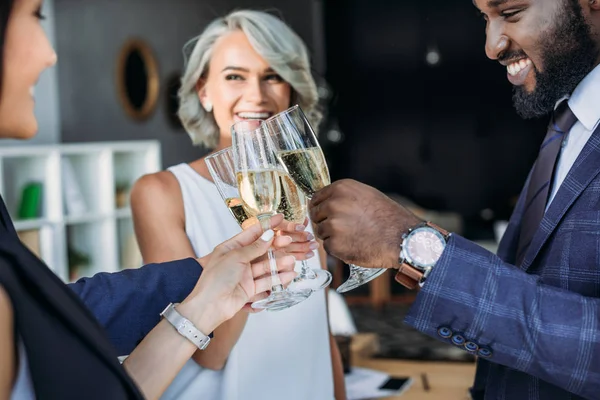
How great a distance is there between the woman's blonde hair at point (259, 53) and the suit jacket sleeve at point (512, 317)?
1.04 meters

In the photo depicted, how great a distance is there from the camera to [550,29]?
126 cm

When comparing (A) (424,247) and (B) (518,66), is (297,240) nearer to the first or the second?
(A) (424,247)

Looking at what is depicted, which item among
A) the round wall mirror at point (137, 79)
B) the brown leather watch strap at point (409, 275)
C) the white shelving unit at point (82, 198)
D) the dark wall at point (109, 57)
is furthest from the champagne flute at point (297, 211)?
the round wall mirror at point (137, 79)

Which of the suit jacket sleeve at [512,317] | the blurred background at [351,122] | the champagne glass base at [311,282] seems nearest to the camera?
Result: the suit jacket sleeve at [512,317]

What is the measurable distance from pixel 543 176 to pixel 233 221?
0.88m

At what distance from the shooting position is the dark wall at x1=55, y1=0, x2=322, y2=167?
16.6 ft

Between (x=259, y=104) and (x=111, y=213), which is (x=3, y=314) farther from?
(x=111, y=213)

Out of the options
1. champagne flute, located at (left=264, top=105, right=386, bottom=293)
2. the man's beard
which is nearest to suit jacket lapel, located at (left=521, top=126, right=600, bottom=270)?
the man's beard

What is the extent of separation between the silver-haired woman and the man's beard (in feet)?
2.63

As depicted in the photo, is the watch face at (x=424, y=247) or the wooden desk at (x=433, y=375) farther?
the wooden desk at (x=433, y=375)

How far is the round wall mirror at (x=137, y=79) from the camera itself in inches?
222

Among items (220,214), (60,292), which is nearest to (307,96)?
(220,214)

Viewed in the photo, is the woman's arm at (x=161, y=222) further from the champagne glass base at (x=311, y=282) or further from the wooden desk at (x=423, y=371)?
the wooden desk at (x=423, y=371)

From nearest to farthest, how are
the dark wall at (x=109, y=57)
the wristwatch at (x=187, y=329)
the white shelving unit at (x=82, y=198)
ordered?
the wristwatch at (x=187, y=329), the white shelving unit at (x=82, y=198), the dark wall at (x=109, y=57)
